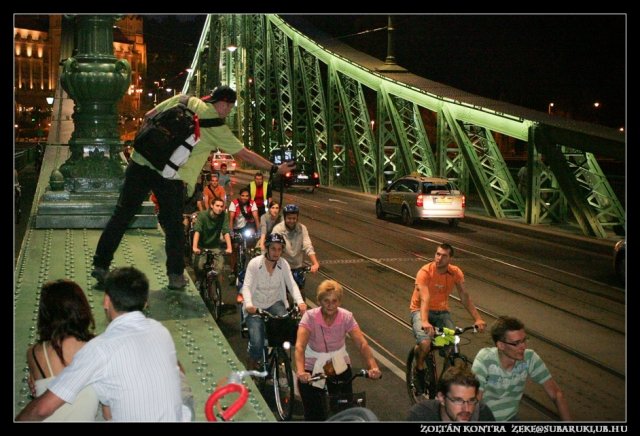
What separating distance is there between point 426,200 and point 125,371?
21544mm

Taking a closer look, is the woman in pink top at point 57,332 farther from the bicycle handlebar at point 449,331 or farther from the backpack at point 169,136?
the bicycle handlebar at point 449,331

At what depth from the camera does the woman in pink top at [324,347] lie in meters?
6.64

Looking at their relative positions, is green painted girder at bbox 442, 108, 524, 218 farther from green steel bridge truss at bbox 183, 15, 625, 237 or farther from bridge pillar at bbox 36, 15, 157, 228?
bridge pillar at bbox 36, 15, 157, 228

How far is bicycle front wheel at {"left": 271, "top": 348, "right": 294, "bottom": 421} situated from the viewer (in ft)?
23.9

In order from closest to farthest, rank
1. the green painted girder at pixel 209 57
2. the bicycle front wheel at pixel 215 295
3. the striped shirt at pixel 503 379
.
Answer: the striped shirt at pixel 503 379 < the bicycle front wheel at pixel 215 295 < the green painted girder at pixel 209 57

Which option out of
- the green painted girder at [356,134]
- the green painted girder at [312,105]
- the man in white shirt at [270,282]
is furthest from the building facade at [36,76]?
the man in white shirt at [270,282]

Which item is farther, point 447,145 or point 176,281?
point 447,145

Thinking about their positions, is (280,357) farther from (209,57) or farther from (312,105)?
(209,57)

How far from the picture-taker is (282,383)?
743 centimetres

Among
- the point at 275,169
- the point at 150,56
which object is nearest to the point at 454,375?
the point at 275,169

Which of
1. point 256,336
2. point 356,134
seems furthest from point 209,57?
point 256,336

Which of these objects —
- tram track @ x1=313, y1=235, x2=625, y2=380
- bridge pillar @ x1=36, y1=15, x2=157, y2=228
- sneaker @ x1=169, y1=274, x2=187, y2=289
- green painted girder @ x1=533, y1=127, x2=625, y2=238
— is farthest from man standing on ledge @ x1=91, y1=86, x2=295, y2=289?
green painted girder @ x1=533, y1=127, x2=625, y2=238
